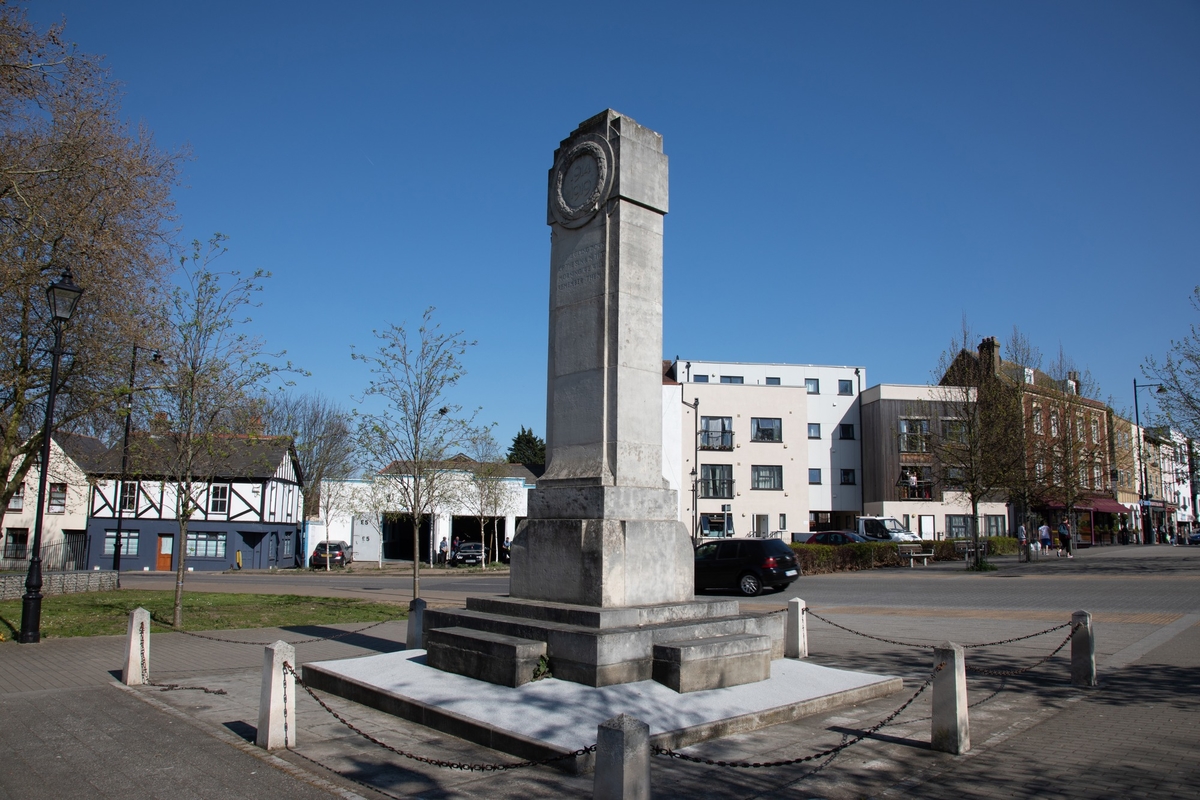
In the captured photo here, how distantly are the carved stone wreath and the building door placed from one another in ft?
144

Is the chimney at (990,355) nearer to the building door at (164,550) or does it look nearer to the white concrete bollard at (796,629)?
the white concrete bollard at (796,629)

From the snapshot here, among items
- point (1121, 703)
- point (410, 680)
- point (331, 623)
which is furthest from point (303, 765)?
point (331, 623)

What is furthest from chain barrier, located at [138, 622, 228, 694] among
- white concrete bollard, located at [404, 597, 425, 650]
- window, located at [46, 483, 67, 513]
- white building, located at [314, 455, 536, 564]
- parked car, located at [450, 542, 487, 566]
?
window, located at [46, 483, 67, 513]

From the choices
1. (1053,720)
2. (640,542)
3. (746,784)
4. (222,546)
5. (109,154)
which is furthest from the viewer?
(222,546)

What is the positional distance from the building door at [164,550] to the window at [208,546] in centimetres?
97

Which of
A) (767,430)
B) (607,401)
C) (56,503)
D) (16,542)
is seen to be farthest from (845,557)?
(16,542)

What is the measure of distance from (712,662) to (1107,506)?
63.9 metres

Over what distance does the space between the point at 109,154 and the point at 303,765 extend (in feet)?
→ 50.0

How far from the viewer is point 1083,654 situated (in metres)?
9.19

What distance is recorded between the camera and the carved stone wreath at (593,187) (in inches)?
353

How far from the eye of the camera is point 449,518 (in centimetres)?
5059

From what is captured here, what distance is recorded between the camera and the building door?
1766 inches

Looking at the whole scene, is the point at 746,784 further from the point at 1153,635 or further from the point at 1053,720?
the point at 1153,635

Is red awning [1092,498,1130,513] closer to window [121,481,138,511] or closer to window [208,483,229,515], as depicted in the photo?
window [208,483,229,515]
